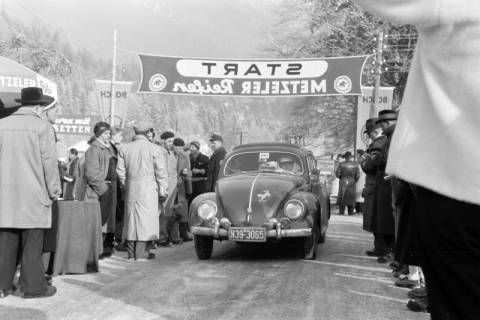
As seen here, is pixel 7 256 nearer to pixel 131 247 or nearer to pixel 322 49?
pixel 131 247

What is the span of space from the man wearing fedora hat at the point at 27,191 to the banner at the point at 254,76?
442 inches

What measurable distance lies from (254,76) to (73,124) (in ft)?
71.4

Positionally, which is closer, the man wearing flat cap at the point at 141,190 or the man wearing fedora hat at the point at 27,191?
the man wearing fedora hat at the point at 27,191

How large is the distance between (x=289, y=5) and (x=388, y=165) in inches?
1328

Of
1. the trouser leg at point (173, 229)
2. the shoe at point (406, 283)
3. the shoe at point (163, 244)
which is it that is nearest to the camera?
the shoe at point (406, 283)

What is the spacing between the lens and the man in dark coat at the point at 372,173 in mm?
8531

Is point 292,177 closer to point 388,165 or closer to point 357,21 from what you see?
point 388,165

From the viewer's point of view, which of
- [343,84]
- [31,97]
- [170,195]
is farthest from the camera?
[343,84]

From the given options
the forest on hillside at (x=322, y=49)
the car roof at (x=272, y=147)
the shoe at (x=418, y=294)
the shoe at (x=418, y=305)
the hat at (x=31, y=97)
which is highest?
the forest on hillside at (x=322, y=49)

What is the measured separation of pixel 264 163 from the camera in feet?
33.0

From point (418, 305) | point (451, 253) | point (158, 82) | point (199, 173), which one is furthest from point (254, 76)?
point (451, 253)

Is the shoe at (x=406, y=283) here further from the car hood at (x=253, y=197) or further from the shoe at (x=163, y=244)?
the shoe at (x=163, y=244)

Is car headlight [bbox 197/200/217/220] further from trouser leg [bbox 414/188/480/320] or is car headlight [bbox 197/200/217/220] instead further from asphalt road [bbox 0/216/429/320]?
trouser leg [bbox 414/188/480/320]

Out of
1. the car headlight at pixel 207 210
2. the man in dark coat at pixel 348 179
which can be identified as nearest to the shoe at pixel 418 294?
the car headlight at pixel 207 210
